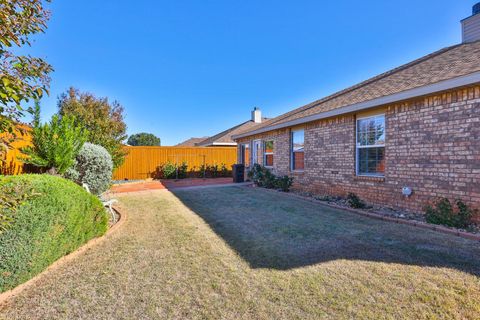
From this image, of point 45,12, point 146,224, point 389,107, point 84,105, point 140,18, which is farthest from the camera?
A: point 84,105

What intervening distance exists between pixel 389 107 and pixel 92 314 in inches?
279

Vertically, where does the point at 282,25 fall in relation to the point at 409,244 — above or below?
above

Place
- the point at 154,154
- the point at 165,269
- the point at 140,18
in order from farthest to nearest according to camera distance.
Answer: the point at 154,154, the point at 140,18, the point at 165,269

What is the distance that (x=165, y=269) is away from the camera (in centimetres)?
329

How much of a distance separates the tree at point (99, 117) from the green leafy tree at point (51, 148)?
174 inches

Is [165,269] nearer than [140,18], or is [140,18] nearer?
[165,269]

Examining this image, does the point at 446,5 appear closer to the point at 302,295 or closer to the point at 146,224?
the point at 302,295

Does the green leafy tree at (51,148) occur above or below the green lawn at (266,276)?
above

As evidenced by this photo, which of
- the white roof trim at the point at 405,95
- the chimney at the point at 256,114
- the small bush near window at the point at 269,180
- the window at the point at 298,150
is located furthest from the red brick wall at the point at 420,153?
the chimney at the point at 256,114

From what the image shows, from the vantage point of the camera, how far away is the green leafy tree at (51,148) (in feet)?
19.6

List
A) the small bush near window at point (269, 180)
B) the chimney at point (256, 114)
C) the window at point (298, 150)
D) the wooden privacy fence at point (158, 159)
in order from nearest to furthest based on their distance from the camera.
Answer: the window at point (298, 150) < the small bush near window at point (269, 180) < the wooden privacy fence at point (158, 159) < the chimney at point (256, 114)

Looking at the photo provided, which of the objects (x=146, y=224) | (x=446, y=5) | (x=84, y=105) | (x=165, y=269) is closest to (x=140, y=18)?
(x=84, y=105)

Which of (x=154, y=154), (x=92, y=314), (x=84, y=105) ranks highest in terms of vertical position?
(x=84, y=105)

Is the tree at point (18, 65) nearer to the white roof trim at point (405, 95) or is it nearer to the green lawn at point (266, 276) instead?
the green lawn at point (266, 276)
